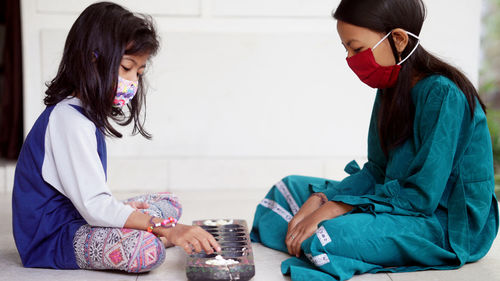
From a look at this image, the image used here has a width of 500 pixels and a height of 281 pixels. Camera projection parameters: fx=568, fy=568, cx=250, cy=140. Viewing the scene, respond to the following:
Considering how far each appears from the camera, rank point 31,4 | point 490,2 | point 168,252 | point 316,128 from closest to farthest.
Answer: point 168,252 < point 31,4 < point 316,128 < point 490,2

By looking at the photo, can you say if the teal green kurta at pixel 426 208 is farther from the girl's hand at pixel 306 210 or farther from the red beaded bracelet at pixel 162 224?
the red beaded bracelet at pixel 162 224

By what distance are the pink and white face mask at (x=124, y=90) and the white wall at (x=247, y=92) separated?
1.46 m

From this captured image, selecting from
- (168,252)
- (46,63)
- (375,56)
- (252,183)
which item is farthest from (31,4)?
(375,56)

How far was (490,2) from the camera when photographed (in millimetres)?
4441

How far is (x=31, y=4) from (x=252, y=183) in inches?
60.2

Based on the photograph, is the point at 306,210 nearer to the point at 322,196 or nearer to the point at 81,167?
the point at 322,196

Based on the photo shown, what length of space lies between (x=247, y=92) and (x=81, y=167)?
5.60 ft

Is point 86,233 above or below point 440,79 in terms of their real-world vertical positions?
below

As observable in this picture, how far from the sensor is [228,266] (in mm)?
1523

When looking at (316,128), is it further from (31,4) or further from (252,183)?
(31,4)

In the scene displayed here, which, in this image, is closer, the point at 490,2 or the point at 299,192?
the point at 299,192

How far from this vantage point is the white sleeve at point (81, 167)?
61.6 inches

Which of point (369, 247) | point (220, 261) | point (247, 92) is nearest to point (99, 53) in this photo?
point (220, 261)

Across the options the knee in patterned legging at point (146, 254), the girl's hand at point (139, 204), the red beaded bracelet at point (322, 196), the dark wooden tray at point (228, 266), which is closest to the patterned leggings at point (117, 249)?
the knee in patterned legging at point (146, 254)
